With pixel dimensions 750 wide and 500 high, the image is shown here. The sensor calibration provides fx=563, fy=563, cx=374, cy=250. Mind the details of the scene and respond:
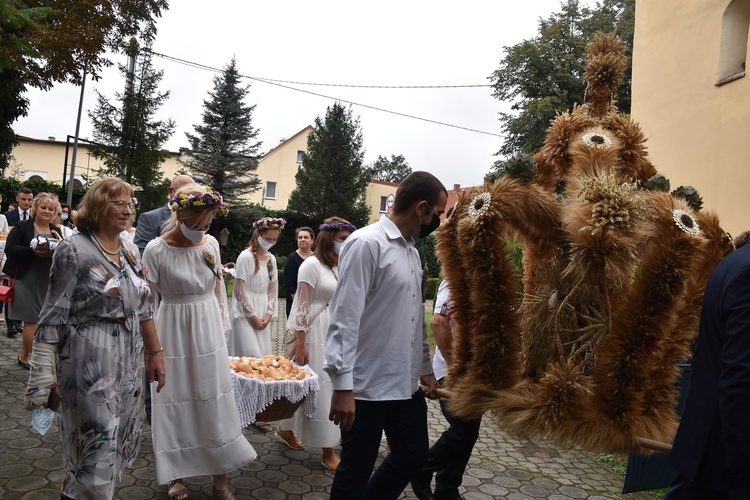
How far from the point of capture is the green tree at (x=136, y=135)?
743 inches

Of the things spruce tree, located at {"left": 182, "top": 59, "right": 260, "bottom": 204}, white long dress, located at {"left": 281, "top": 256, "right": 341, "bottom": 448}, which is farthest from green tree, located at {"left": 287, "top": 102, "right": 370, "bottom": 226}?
white long dress, located at {"left": 281, "top": 256, "right": 341, "bottom": 448}

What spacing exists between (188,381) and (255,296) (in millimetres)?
2242

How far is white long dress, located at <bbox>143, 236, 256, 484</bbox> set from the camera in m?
4.13

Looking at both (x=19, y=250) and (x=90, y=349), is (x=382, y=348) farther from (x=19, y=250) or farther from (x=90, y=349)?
(x=19, y=250)

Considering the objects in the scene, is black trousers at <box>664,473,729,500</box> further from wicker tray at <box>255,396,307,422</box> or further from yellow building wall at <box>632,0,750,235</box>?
yellow building wall at <box>632,0,750,235</box>

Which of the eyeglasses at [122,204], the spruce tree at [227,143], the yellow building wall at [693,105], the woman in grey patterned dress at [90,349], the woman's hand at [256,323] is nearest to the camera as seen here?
the woman in grey patterned dress at [90,349]

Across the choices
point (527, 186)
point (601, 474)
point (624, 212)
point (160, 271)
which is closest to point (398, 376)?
point (527, 186)

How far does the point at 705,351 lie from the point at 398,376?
150 cm

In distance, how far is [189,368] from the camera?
420 cm

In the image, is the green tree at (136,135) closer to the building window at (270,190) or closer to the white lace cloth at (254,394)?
the white lace cloth at (254,394)

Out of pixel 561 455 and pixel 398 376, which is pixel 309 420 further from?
pixel 561 455

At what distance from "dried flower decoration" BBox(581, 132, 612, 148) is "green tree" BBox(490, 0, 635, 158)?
25.5 meters

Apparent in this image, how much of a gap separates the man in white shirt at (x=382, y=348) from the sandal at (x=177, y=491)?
1.66 meters

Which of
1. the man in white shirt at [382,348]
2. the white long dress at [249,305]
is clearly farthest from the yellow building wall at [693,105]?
the man in white shirt at [382,348]
